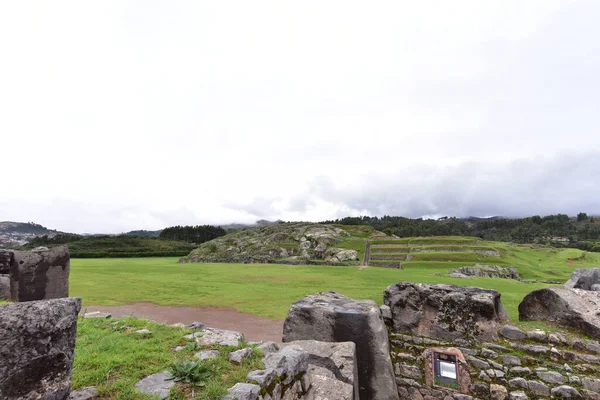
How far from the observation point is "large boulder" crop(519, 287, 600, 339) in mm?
6820

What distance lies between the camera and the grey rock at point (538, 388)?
20.8 feet

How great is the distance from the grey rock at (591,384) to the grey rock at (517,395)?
115cm

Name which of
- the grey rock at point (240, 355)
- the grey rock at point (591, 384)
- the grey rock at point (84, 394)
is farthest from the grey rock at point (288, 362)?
the grey rock at point (591, 384)

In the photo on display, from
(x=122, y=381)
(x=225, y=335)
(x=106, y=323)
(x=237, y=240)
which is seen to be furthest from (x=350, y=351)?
(x=237, y=240)

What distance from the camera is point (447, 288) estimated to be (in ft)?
26.5

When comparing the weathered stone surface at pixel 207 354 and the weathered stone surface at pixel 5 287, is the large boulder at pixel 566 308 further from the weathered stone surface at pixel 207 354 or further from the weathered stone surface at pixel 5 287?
the weathered stone surface at pixel 5 287

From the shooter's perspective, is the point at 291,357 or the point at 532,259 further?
the point at 532,259

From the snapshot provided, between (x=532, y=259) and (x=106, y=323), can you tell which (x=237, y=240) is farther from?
(x=106, y=323)

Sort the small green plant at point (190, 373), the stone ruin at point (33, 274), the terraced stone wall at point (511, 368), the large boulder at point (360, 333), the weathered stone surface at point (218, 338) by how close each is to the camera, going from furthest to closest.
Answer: the stone ruin at point (33, 274) → the large boulder at point (360, 333) → the terraced stone wall at point (511, 368) → the weathered stone surface at point (218, 338) → the small green plant at point (190, 373)

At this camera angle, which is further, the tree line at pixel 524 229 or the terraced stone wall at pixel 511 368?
the tree line at pixel 524 229

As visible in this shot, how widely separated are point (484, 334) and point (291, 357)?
5393mm

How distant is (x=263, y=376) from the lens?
398cm

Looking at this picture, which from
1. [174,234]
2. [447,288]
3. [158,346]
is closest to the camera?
[158,346]

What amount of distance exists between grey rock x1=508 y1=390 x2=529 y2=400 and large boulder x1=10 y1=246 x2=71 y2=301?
49.9 feet
